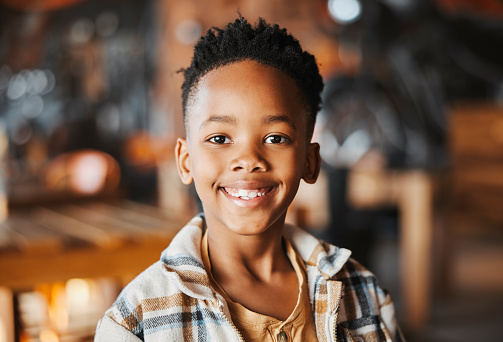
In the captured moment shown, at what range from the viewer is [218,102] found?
2.61ft

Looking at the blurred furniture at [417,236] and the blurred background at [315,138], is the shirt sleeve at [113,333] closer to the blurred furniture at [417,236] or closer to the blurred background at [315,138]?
the blurred background at [315,138]

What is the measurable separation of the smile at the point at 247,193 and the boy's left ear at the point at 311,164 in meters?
0.13

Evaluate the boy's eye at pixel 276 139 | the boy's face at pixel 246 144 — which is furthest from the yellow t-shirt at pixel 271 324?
the boy's eye at pixel 276 139

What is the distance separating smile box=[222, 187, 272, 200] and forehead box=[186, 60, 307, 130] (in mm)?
109

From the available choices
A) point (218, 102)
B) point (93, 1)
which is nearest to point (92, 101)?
point (93, 1)

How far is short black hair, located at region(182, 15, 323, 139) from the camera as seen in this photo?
0.82 m

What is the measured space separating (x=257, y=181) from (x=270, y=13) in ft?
14.4

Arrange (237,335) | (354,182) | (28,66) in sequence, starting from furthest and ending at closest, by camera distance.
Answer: (28,66) < (354,182) < (237,335)

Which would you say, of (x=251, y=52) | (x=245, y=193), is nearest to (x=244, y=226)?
(x=245, y=193)

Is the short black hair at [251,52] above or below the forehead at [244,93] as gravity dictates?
above

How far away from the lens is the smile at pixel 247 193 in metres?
0.79

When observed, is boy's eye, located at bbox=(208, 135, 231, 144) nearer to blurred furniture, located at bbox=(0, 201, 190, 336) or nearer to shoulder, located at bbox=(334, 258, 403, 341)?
shoulder, located at bbox=(334, 258, 403, 341)

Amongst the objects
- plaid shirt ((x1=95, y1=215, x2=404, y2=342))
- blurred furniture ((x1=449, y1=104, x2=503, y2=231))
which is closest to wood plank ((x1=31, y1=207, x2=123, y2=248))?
plaid shirt ((x1=95, y1=215, x2=404, y2=342))

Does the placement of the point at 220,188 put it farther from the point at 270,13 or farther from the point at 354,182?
the point at 270,13
